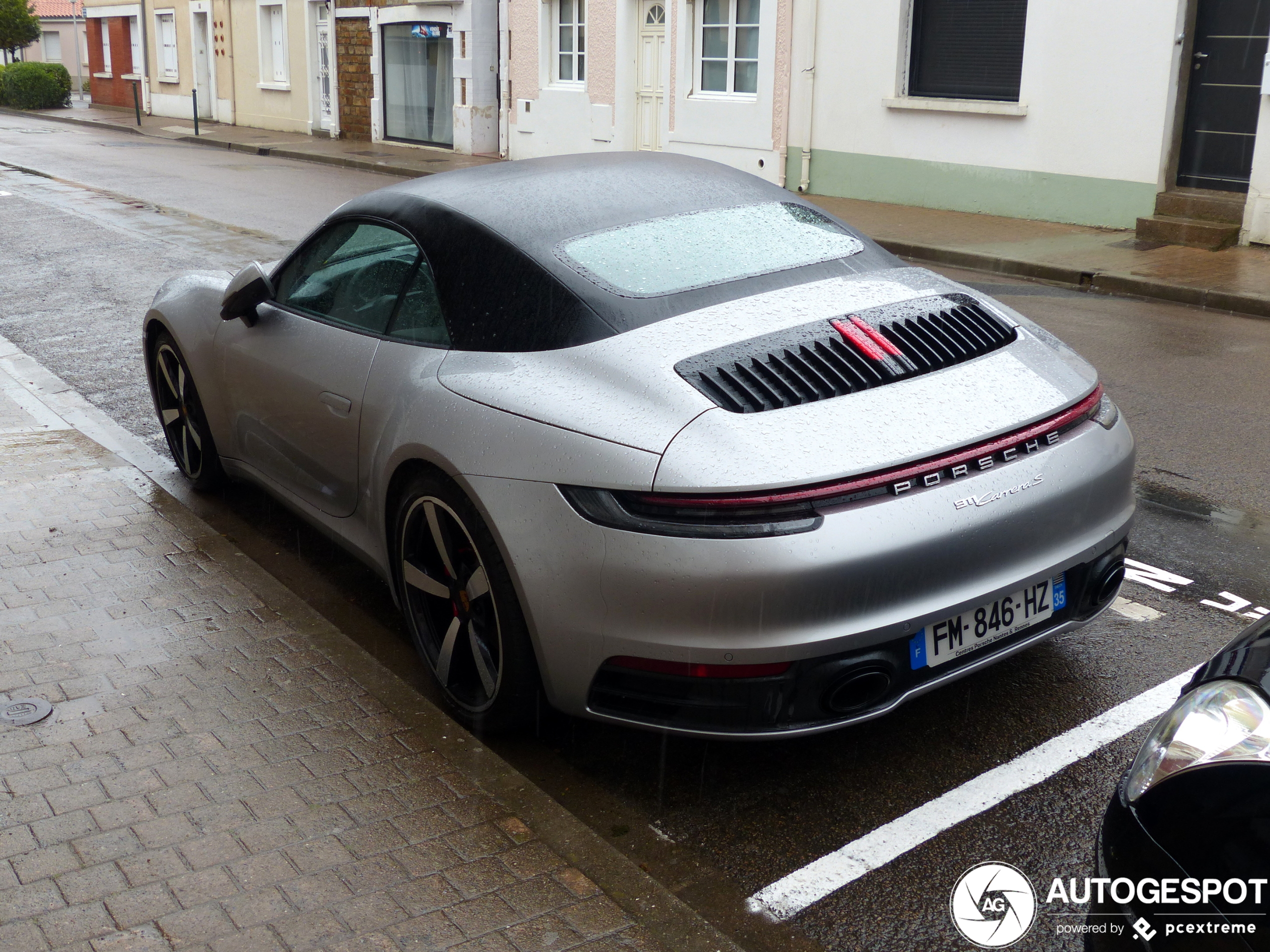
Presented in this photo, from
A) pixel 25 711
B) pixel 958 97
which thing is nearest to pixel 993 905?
pixel 25 711

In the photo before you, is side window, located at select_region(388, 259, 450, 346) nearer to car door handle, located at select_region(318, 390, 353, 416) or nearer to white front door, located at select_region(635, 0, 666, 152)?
car door handle, located at select_region(318, 390, 353, 416)

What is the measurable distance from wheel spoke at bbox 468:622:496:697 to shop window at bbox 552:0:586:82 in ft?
64.9

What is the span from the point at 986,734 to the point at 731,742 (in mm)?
970

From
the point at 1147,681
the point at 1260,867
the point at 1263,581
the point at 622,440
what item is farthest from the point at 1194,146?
the point at 1260,867

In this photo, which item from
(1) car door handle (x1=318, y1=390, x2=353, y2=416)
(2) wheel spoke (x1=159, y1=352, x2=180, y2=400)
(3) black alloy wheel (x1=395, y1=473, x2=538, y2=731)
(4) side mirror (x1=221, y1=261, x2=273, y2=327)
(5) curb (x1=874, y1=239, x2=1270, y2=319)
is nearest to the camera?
(3) black alloy wheel (x1=395, y1=473, x2=538, y2=731)

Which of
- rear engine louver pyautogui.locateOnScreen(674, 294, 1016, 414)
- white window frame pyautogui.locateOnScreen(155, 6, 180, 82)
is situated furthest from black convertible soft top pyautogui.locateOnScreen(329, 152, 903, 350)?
white window frame pyautogui.locateOnScreen(155, 6, 180, 82)

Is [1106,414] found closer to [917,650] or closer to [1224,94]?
[917,650]

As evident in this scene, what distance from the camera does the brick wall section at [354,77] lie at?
28812 millimetres

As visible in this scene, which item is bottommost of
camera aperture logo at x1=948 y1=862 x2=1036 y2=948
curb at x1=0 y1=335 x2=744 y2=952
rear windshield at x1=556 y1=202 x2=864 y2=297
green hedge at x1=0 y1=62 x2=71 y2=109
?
camera aperture logo at x1=948 y1=862 x2=1036 y2=948

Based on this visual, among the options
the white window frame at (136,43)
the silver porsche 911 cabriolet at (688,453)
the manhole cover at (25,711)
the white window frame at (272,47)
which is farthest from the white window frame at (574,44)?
the white window frame at (136,43)

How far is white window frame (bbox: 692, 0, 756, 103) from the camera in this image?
1800 cm

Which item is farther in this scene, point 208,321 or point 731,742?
point 208,321

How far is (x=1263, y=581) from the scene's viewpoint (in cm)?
484

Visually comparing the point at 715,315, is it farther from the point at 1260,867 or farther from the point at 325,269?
the point at 1260,867
